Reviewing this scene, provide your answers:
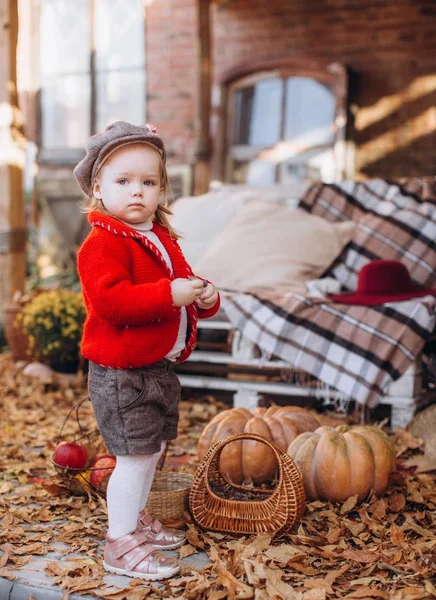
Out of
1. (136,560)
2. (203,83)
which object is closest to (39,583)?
(136,560)

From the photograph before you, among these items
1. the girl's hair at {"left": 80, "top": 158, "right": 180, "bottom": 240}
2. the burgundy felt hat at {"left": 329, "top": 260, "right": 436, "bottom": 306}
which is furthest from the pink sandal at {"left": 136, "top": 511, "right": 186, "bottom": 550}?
the burgundy felt hat at {"left": 329, "top": 260, "right": 436, "bottom": 306}

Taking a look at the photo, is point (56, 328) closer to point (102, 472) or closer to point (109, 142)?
point (102, 472)

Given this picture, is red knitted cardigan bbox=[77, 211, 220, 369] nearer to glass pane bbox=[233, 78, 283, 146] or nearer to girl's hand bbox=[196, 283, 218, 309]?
girl's hand bbox=[196, 283, 218, 309]

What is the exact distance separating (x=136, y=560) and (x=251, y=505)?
458 mm

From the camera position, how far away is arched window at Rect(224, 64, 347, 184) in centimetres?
725

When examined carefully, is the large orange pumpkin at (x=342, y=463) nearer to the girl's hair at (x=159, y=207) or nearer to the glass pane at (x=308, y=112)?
the girl's hair at (x=159, y=207)

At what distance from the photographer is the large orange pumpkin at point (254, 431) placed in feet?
8.69

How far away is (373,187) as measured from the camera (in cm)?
476

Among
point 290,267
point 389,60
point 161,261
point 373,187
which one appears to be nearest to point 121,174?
point 161,261

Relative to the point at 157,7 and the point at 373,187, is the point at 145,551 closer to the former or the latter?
the point at 373,187

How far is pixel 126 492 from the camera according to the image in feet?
6.63

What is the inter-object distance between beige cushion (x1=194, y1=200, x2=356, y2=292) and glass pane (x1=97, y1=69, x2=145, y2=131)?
4.28 meters

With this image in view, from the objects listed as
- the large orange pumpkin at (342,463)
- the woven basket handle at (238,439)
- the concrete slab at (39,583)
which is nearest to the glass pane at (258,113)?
the large orange pumpkin at (342,463)

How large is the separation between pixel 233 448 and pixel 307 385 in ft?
3.35
